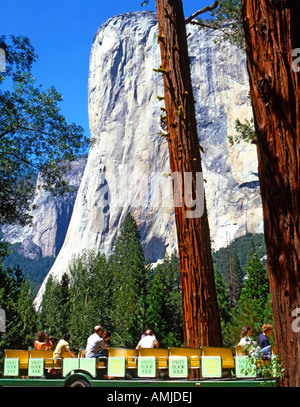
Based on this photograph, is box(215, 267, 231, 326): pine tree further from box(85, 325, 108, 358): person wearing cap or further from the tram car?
the tram car

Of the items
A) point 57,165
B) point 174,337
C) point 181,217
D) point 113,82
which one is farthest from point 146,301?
point 113,82

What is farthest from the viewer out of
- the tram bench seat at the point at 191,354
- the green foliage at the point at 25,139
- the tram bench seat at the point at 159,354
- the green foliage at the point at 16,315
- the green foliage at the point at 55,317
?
the green foliage at the point at 55,317

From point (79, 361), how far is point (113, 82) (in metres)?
176

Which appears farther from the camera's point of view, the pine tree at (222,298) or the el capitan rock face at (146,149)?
the el capitan rock face at (146,149)

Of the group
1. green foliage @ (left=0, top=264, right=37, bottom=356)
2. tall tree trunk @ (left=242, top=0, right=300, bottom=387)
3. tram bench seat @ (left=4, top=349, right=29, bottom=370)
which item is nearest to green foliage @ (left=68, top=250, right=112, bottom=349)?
green foliage @ (left=0, top=264, right=37, bottom=356)

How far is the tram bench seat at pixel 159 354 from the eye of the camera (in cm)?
729

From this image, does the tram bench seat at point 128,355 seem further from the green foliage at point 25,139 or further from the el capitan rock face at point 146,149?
the el capitan rock face at point 146,149

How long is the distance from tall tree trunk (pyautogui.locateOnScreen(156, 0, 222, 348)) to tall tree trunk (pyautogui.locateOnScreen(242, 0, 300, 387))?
3306mm

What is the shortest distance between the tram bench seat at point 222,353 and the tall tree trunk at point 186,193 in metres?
0.36

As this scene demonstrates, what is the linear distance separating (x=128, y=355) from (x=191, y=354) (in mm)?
1167

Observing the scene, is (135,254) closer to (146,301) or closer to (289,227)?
(146,301)

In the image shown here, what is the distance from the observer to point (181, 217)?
7531 mm

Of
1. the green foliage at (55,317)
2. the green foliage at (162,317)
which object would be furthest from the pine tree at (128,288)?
the green foliage at (55,317)

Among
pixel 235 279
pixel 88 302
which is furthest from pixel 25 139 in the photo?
pixel 235 279
